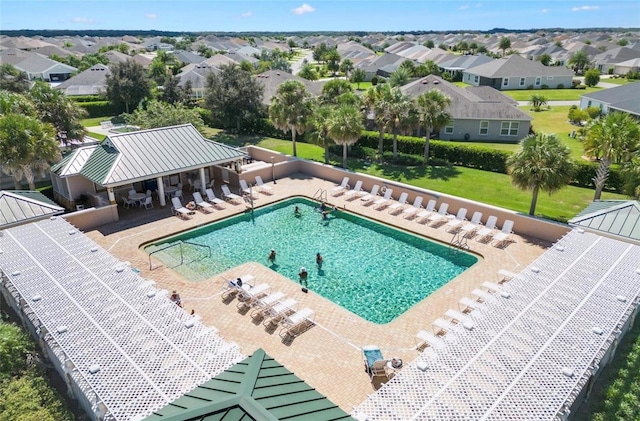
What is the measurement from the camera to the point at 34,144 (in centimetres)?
2297

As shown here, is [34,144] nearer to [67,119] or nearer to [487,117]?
[67,119]

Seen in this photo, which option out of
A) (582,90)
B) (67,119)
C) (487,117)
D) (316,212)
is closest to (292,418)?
(316,212)

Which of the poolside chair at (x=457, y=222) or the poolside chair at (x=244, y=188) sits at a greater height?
the poolside chair at (x=244, y=188)

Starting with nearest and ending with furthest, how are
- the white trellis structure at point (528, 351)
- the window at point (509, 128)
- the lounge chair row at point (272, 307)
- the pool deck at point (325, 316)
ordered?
the white trellis structure at point (528, 351)
the pool deck at point (325, 316)
the lounge chair row at point (272, 307)
the window at point (509, 128)

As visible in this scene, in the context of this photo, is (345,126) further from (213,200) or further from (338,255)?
(338,255)

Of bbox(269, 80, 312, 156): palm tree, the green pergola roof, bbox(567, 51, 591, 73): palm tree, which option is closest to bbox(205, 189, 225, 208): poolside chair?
bbox(269, 80, 312, 156): palm tree

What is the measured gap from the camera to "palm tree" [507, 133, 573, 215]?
20578mm

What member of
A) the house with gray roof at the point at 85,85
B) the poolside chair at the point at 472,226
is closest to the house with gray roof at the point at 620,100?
the poolside chair at the point at 472,226

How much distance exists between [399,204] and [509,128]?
20.2 m

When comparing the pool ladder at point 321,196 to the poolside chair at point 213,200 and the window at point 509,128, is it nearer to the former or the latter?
the poolside chair at point 213,200

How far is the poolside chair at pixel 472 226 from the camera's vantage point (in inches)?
866

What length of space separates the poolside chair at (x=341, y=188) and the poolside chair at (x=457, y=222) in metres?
7.23

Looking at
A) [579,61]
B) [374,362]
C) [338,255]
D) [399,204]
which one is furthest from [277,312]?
[579,61]

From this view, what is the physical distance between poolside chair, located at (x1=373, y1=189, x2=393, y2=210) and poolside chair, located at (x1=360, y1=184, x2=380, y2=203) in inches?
18.8
